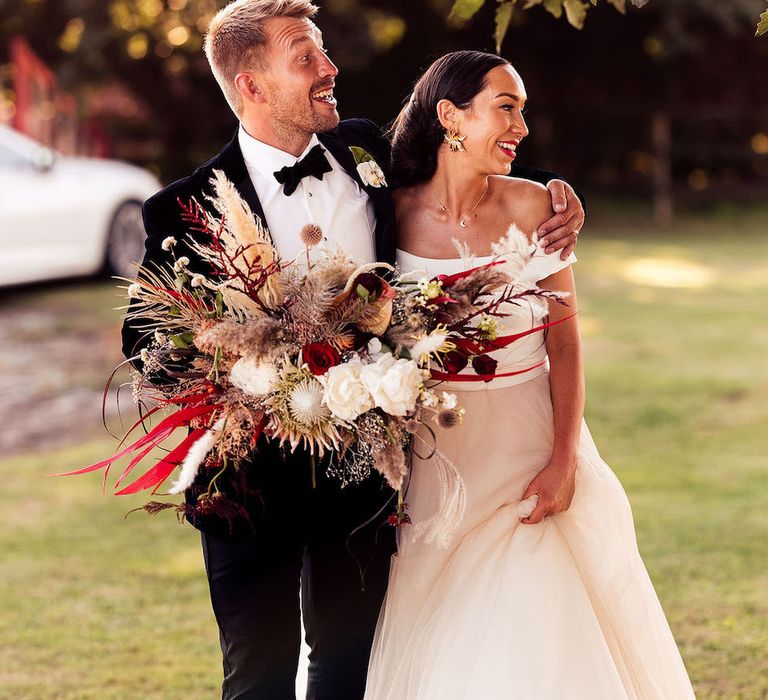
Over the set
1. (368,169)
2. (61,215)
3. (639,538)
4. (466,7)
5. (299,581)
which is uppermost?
(466,7)

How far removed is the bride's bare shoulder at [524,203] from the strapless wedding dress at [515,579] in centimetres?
11

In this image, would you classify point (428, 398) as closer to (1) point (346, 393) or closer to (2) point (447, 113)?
(1) point (346, 393)

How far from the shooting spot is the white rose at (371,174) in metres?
2.85

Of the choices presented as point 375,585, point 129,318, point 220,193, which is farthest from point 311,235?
point 375,585

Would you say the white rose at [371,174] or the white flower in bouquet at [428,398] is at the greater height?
the white rose at [371,174]

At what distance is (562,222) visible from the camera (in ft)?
9.53

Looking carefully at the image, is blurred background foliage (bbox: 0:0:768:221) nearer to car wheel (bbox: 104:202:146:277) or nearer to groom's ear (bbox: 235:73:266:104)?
car wheel (bbox: 104:202:146:277)

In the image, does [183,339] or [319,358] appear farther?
[183,339]

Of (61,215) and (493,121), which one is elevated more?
(493,121)

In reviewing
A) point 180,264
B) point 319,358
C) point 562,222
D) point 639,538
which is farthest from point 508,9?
point 639,538

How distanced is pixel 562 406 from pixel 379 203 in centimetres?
67

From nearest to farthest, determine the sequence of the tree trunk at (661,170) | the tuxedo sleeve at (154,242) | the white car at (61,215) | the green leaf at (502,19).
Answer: the tuxedo sleeve at (154,242) → the green leaf at (502,19) → the white car at (61,215) → the tree trunk at (661,170)

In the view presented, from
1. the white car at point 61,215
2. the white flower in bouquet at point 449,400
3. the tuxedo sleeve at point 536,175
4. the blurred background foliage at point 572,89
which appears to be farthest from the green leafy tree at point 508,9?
the blurred background foliage at point 572,89

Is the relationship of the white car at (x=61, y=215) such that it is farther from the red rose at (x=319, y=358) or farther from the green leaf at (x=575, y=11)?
the red rose at (x=319, y=358)
